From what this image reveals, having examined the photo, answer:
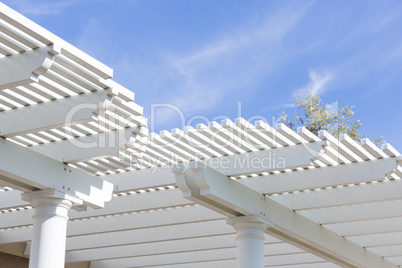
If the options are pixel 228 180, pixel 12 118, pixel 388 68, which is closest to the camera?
pixel 12 118

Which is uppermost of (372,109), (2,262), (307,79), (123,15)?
(123,15)

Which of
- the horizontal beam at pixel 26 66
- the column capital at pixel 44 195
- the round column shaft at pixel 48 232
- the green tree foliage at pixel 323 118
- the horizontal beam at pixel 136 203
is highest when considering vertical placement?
the green tree foliage at pixel 323 118

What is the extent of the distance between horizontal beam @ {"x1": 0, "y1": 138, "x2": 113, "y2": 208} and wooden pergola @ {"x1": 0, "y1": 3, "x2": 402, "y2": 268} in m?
0.02

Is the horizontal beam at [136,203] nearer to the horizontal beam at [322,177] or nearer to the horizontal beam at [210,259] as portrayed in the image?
the horizontal beam at [322,177]

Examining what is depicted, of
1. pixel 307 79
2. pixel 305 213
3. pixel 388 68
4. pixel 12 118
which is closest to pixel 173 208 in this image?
pixel 305 213

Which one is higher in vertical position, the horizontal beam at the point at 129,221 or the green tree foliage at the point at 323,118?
the green tree foliage at the point at 323,118

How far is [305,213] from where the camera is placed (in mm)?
17125

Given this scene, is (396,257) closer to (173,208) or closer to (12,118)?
(173,208)

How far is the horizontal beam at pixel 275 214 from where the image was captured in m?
13.4

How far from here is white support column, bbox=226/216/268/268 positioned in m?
14.6

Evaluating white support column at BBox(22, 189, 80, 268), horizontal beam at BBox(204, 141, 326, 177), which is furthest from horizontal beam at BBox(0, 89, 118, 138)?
horizontal beam at BBox(204, 141, 326, 177)

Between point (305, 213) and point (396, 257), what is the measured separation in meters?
5.25

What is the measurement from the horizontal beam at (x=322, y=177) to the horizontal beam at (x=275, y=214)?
36 centimetres

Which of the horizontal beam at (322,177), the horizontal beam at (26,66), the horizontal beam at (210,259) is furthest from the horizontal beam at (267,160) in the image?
the horizontal beam at (210,259)
